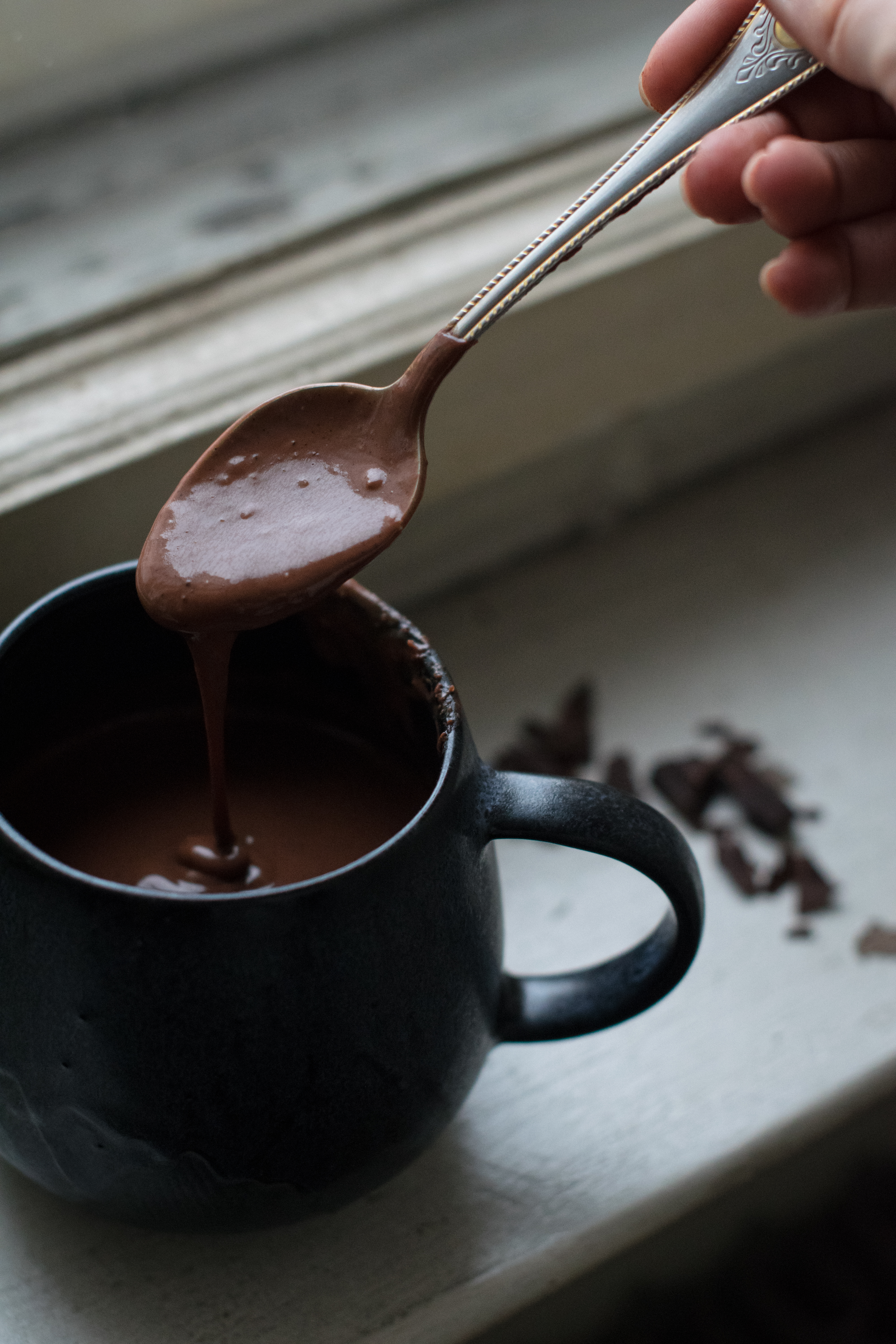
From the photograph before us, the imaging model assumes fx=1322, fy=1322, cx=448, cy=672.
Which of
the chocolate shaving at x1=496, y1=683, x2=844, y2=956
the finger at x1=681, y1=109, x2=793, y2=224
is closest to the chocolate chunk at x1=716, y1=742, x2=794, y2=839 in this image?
the chocolate shaving at x1=496, y1=683, x2=844, y2=956

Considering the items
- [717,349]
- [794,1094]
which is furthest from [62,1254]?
[717,349]

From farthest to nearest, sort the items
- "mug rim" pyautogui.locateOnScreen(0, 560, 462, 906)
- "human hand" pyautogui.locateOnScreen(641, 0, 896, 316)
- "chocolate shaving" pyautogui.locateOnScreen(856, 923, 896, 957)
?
1. "chocolate shaving" pyautogui.locateOnScreen(856, 923, 896, 957)
2. "human hand" pyautogui.locateOnScreen(641, 0, 896, 316)
3. "mug rim" pyautogui.locateOnScreen(0, 560, 462, 906)

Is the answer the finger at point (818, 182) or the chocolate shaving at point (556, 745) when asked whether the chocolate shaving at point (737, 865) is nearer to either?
the chocolate shaving at point (556, 745)

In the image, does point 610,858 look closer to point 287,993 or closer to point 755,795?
point 287,993

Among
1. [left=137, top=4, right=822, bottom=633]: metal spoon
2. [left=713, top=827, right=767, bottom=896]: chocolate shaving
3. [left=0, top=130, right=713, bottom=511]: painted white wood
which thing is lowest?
[left=713, top=827, right=767, bottom=896]: chocolate shaving

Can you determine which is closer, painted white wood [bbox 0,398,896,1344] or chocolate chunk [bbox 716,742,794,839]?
painted white wood [bbox 0,398,896,1344]

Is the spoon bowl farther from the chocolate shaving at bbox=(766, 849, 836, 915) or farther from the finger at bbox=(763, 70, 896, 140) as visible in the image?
the chocolate shaving at bbox=(766, 849, 836, 915)

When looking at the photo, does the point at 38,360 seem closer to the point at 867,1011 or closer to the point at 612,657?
the point at 612,657
